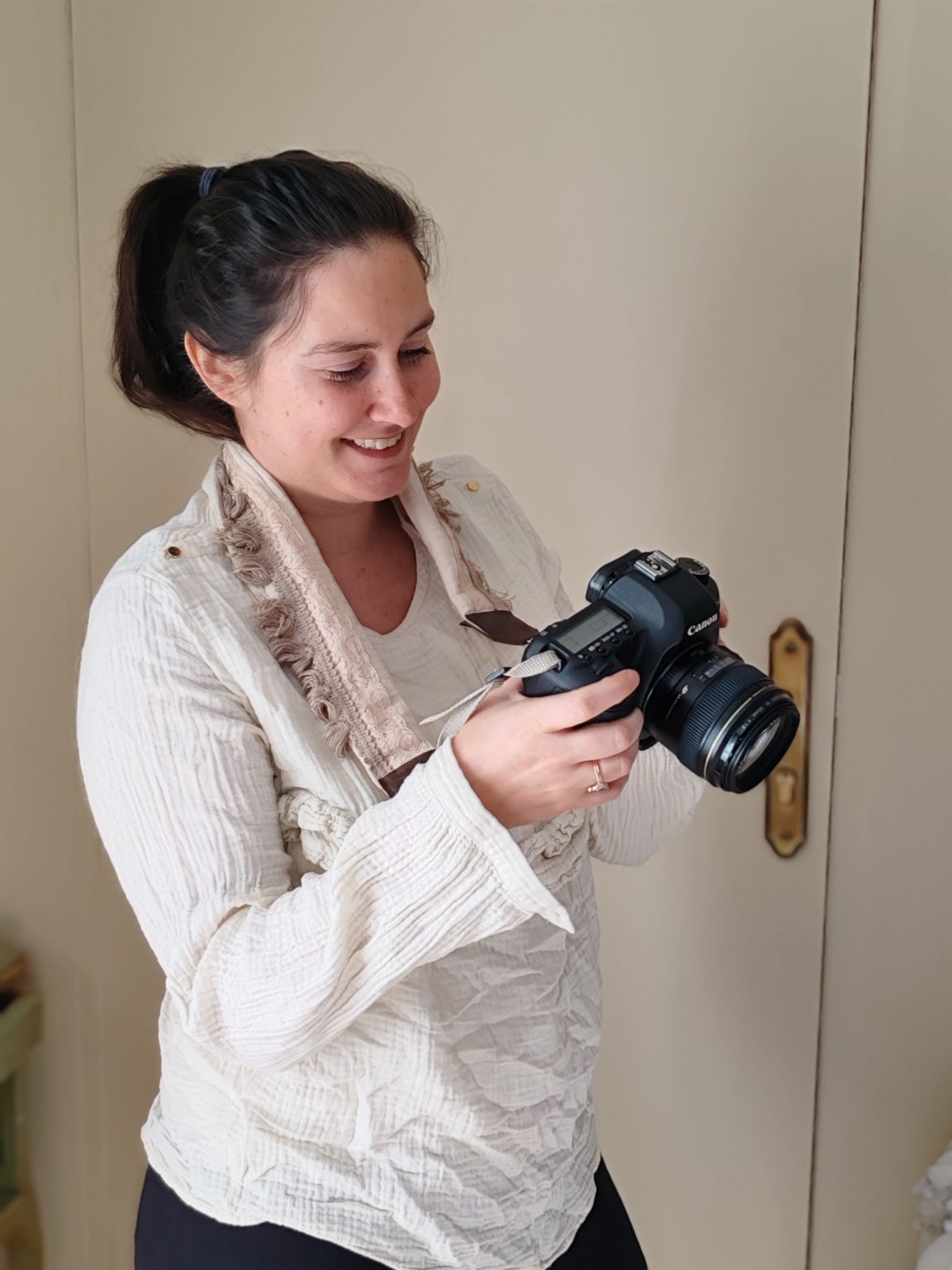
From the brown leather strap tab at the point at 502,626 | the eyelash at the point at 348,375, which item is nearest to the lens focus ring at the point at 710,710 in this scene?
the brown leather strap tab at the point at 502,626

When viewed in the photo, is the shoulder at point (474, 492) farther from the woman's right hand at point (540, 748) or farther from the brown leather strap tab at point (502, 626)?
the woman's right hand at point (540, 748)

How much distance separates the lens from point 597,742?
2.31 ft

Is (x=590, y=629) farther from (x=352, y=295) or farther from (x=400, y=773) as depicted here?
(x=352, y=295)

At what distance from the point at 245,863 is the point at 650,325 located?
0.77m

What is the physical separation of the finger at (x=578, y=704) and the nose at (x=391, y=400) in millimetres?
272

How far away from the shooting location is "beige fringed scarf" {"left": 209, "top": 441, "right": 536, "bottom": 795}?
33.8 inches

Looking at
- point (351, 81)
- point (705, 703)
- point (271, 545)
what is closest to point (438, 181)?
point (351, 81)

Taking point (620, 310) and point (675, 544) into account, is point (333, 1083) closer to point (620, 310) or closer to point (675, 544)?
point (675, 544)

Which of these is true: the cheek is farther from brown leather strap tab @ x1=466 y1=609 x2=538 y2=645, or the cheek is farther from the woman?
brown leather strap tab @ x1=466 y1=609 x2=538 y2=645

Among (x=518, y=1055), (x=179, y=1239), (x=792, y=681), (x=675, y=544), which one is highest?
(x=675, y=544)

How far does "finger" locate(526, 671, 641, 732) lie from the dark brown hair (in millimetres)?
367

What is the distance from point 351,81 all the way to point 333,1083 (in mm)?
1055

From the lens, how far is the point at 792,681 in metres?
1.25

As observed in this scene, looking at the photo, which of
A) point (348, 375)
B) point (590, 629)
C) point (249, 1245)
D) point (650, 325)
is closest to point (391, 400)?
point (348, 375)
